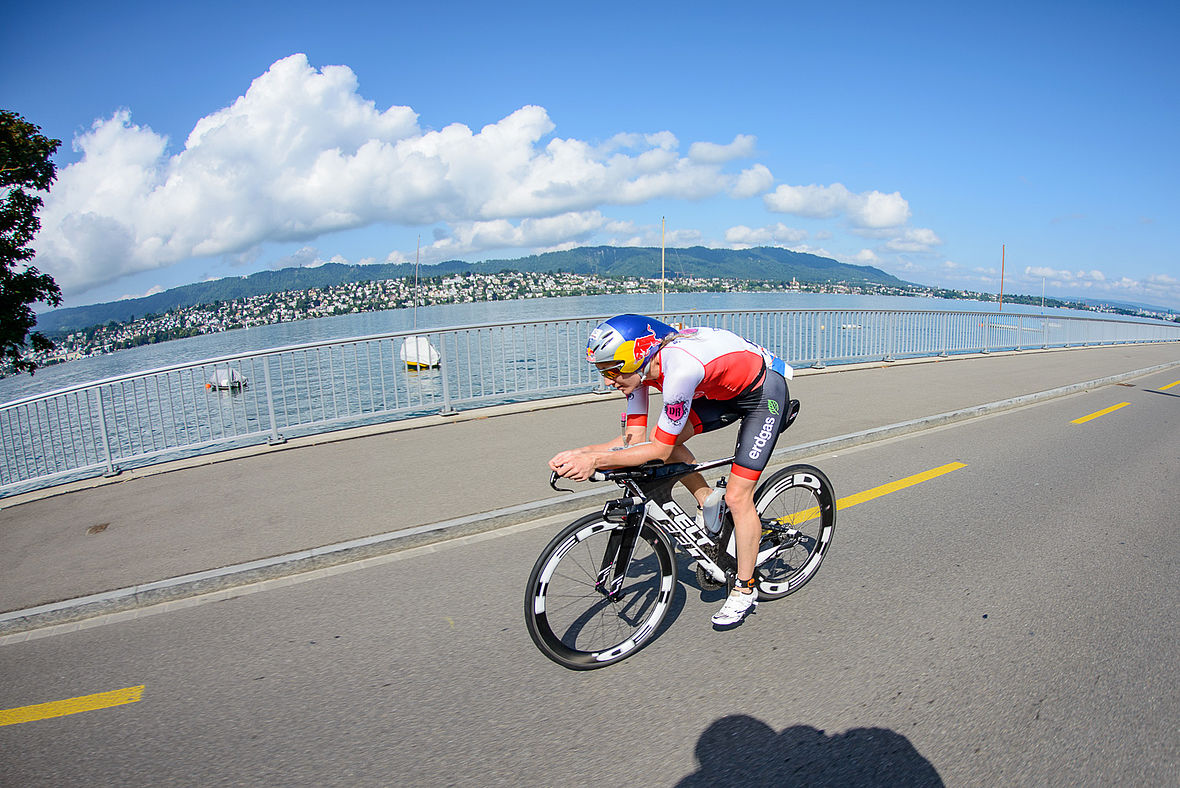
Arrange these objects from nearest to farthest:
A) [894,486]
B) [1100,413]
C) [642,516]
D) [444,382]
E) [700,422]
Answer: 1. [642,516]
2. [700,422]
3. [894,486]
4. [444,382]
5. [1100,413]

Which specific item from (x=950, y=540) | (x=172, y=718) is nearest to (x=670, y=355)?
(x=172, y=718)

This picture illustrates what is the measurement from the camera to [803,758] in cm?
249

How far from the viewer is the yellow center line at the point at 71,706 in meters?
3.00

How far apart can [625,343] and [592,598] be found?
1422 millimetres

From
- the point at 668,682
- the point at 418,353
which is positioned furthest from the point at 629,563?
the point at 418,353

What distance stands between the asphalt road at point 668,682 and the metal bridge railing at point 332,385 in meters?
4.55

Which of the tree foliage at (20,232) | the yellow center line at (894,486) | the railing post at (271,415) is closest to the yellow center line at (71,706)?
the yellow center line at (894,486)

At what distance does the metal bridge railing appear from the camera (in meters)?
7.46

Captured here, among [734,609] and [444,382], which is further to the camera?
[444,382]

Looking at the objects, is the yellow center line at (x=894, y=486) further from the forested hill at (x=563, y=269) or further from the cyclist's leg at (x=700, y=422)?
the forested hill at (x=563, y=269)

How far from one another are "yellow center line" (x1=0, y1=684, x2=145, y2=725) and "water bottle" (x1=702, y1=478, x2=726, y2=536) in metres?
2.98

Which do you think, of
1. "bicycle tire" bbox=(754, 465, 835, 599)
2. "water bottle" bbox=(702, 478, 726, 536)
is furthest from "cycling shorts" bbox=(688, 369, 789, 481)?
"bicycle tire" bbox=(754, 465, 835, 599)

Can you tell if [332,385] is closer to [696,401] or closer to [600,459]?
[696,401]

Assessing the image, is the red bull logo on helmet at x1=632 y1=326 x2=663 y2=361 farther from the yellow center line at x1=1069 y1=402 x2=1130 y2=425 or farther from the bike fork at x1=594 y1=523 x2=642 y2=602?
the yellow center line at x1=1069 y1=402 x2=1130 y2=425
